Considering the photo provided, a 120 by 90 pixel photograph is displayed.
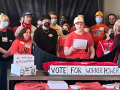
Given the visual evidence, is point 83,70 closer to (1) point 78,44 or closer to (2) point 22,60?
(2) point 22,60

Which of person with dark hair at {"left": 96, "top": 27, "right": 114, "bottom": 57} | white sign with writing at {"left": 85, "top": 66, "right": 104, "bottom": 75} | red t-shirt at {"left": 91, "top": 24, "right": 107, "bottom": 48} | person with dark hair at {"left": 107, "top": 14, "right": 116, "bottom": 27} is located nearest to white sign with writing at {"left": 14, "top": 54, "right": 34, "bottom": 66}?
white sign with writing at {"left": 85, "top": 66, "right": 104, "bottom": 75}

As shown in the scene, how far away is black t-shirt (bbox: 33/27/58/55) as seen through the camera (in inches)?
130

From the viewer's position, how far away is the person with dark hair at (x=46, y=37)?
329cm

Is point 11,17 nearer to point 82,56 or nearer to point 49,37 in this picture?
point 49,37

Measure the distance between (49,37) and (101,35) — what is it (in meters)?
1.42

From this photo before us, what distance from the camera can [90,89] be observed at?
1633 mm

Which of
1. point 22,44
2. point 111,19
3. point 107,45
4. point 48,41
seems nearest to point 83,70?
point 48,41

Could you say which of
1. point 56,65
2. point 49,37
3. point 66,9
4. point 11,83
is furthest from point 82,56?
point 66,9

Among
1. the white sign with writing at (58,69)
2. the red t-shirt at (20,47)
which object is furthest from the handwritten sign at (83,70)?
the red t-shirt at (20,47)

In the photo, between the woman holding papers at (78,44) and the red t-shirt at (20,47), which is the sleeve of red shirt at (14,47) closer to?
the red t-shirt at (20,47)

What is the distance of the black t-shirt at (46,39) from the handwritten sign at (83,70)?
1525 mm

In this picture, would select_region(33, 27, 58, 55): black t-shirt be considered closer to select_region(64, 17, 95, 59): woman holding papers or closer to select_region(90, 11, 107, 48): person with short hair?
select_region(64, 17, 95, 59): woman holding papers

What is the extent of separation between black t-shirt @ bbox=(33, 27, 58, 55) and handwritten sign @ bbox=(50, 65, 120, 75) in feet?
5.00

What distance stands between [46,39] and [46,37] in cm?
3
